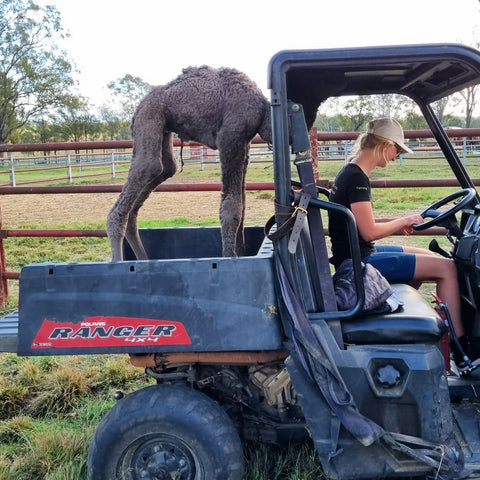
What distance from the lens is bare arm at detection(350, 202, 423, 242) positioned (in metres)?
2.59

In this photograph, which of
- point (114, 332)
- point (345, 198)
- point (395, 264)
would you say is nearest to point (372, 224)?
point (345, 198)

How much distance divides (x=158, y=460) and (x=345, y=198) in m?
1.48

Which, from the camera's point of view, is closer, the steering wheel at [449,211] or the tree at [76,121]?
the steering wheel at [449,211]

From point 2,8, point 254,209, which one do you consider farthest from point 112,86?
point 254,209

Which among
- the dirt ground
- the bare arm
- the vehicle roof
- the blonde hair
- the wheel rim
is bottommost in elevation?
the wheel rim

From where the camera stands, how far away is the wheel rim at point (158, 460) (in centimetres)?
229

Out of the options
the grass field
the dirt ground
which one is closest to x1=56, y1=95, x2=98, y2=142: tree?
the dirt ground

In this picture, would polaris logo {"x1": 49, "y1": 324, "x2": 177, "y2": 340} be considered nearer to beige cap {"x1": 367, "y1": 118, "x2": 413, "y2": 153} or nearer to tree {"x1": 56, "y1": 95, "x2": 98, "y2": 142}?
beige cap {"x1": 367, "y1": 118, "x2": 413, "y2": 153}

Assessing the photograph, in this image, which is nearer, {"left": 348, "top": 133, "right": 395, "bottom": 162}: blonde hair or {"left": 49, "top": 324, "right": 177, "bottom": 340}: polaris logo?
{"left": 49, "top": 324, "right": 177, "bottom": 340}: polaris logo

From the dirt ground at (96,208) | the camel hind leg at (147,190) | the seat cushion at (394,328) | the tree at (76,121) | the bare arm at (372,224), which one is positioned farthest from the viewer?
the tree at (76,121)

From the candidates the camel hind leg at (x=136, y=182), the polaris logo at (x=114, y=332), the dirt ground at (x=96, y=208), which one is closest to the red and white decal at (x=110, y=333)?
the polaris logo at (x=114, y=332)

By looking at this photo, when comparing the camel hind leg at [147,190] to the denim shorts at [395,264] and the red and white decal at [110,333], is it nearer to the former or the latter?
the red and white decal at [110,333]

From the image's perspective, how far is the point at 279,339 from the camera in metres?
2.19

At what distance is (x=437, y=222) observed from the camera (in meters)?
2.77
